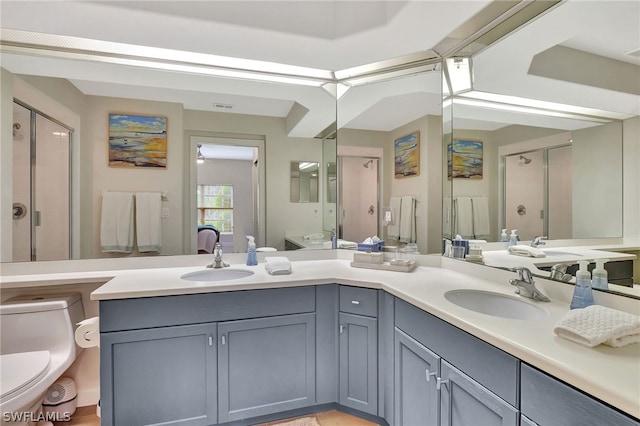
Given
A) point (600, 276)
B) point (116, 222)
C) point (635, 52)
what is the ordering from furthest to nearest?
point (116, 222)
point (600, 276)
point (635, 52)

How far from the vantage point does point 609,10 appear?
3.57ft

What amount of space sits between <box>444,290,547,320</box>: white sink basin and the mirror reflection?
1238 millimetres

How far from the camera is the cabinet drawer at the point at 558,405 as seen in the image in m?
0.69

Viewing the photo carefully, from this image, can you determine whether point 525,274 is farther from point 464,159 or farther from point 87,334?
point 87,334

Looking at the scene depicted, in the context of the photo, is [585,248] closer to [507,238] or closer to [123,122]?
[507,238]

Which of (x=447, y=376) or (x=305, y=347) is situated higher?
(x=447, y=376)

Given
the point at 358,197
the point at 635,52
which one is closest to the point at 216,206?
the point at 358,197

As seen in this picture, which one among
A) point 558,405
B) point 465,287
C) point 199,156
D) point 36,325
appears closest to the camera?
point 558,405

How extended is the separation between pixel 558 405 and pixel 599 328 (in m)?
0.26

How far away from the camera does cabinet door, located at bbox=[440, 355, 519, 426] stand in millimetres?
946

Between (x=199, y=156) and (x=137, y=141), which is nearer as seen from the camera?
(x=137, y=141)

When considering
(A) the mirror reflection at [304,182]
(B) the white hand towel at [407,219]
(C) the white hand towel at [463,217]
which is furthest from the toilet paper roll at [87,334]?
(C) the white hand towel at [463,217]

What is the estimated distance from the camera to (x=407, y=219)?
83.3 inches

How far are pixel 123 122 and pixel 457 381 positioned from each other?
229 centimetres
